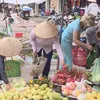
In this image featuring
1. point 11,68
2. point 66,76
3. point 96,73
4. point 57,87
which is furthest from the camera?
point 11,68

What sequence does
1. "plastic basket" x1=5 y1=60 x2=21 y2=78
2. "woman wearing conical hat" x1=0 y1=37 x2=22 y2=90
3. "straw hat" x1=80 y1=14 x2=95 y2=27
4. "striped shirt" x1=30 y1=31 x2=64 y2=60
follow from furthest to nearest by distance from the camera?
"plastic basket" x1=5 y1=60 x2=21 y2=78 → "striped shirt" x1=30 y1=31 x2=64 y2=60 → "straw hat" x1=80 y1=14 x2=95 y2=27 → "woman wearing conical hat" x1=0 y1=37 x2=22 y2=90

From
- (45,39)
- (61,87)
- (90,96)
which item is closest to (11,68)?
(45,39)

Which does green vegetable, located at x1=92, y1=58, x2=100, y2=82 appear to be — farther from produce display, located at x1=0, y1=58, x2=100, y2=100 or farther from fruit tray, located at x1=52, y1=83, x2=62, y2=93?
fruit tray, located at x1=52, y1=83, x2=62, y2=93

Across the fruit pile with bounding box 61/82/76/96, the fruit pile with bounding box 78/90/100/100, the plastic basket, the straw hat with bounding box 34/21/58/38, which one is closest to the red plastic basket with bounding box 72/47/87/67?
the plastic basket

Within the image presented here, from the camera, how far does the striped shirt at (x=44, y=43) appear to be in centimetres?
505

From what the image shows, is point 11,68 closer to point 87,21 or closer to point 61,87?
point 61,87

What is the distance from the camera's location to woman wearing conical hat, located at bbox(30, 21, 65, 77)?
15.9ft

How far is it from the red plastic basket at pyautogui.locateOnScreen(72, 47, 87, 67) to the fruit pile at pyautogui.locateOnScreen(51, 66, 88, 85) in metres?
1.35

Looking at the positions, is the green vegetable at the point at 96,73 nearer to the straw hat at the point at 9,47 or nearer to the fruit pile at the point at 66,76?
the fruit pile at the point at 66,76

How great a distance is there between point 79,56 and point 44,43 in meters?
1.36

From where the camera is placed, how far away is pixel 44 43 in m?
5.11

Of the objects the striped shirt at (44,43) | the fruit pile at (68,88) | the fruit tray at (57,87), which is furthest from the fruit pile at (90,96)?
the striped shirt at (44,43)

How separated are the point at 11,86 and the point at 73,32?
61.1 inches

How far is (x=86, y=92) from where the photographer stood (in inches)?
166
